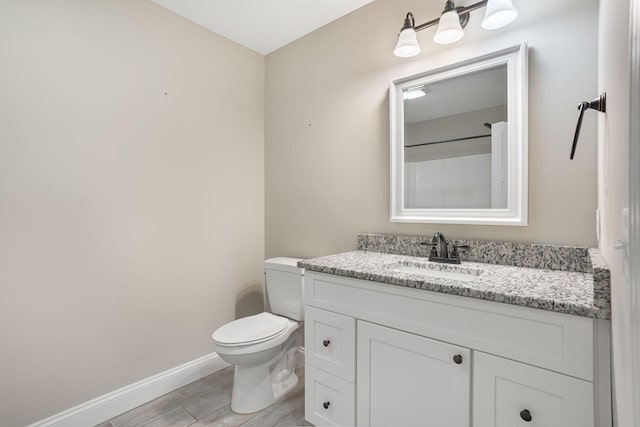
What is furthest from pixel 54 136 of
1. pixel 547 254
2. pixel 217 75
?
pixel 547 254

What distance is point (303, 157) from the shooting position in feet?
7.63

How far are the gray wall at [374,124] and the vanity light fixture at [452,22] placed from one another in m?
0.08

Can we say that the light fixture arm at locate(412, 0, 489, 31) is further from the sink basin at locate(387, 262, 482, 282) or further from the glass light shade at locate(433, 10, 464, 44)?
the sink basin at locate(387, 262, 482, 282)

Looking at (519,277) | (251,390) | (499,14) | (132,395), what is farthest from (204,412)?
(499,14)

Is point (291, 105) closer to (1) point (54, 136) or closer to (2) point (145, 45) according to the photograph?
(2) point (145, 45)

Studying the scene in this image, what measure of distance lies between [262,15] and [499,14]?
4.64 ft

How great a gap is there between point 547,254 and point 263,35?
7.35 ft

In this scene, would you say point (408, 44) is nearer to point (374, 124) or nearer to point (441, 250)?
point (374, 124)

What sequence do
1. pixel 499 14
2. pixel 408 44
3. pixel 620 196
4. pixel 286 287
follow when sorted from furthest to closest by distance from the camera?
pixel 286 287
pixel 408 44
pixel 499 14
pixel 620 196

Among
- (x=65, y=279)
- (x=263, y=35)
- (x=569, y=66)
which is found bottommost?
(x=65, y=279)

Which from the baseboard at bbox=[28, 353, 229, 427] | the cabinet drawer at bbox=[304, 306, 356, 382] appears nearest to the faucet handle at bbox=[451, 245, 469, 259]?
the cabinet drawer at bbox=[304, 306, 356, 382]

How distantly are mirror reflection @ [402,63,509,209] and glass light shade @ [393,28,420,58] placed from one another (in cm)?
18

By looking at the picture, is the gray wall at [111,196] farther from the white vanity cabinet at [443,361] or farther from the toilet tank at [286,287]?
the white vanity cabinet at [443,361]

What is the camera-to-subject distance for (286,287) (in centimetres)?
206
